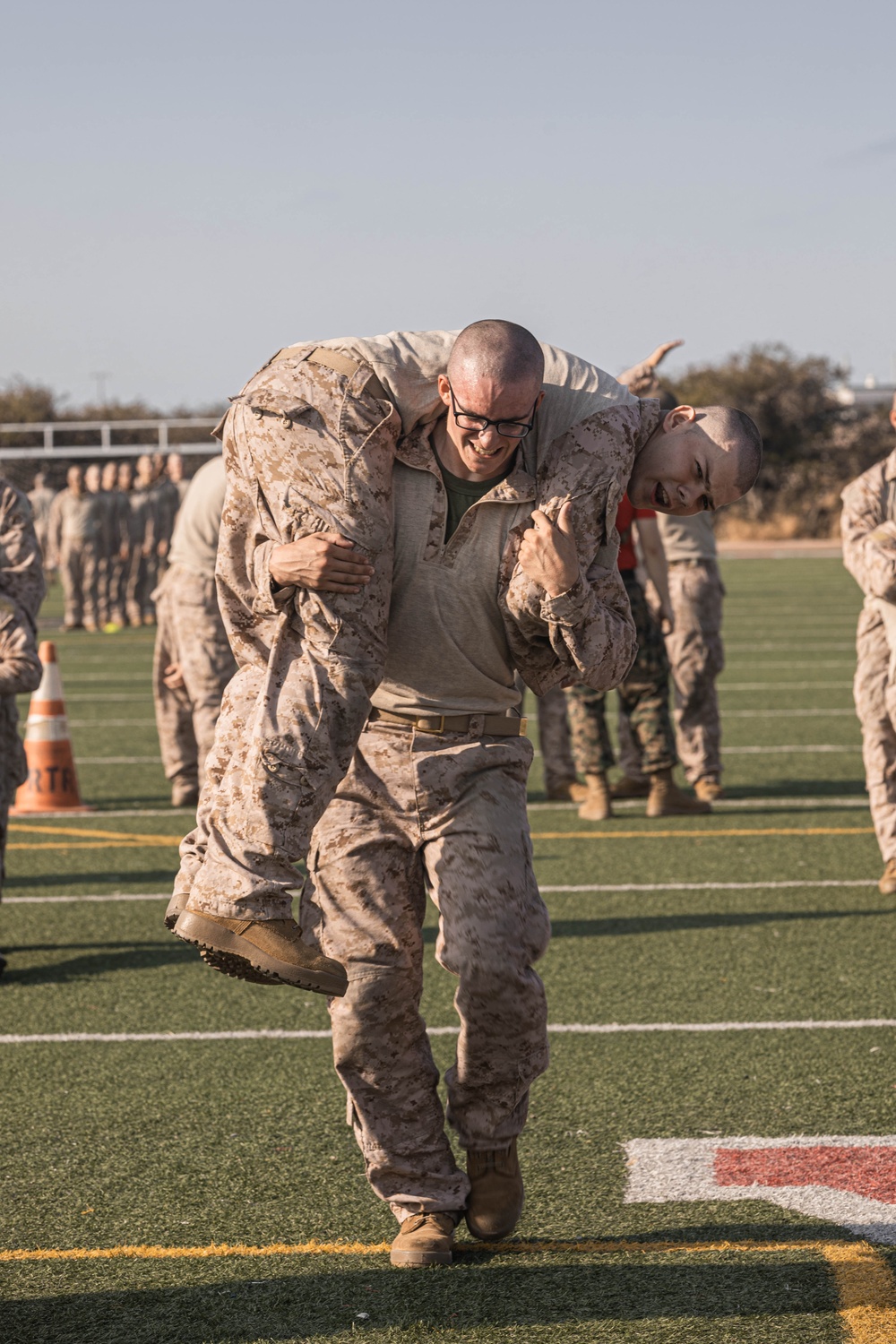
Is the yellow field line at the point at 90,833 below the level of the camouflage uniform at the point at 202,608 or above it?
below

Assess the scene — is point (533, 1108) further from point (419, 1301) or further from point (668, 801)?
point (668, 801)

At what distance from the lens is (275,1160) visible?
16.4ft

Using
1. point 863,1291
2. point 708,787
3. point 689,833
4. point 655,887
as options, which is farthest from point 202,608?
point 863,1291

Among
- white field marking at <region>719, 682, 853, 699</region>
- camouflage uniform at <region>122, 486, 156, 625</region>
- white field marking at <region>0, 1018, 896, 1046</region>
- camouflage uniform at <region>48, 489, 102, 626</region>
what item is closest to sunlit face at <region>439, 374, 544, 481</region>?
white field marking at <region>0, 1018, 896, 1046</region>

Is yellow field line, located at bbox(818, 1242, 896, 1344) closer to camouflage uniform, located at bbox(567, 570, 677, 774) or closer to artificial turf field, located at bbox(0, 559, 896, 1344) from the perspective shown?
artificial turf field, located at bbox(0, 559, 896, 1344)

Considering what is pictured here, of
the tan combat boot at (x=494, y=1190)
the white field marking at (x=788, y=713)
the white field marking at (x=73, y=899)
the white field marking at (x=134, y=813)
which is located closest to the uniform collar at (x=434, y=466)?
the tan combat boot at (x=494, y=1190)

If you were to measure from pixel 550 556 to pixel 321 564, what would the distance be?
501 mm

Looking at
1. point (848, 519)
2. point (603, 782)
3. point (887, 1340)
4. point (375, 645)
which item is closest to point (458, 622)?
point (375, 645)

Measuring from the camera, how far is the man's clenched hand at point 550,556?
378 cm

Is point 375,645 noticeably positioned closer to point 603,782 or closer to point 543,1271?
point 543,1271

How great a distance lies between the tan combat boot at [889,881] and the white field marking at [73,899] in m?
3.56

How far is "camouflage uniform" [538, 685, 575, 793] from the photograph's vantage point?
11.1 meters

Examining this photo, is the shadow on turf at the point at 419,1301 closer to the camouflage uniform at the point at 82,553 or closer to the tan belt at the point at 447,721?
the tan belt at the point at 447,721

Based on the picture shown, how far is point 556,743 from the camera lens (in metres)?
11.4
